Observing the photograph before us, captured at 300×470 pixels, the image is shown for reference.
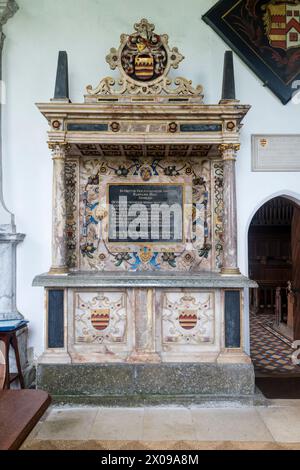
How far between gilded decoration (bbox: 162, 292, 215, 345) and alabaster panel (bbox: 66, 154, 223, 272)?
0.50 m

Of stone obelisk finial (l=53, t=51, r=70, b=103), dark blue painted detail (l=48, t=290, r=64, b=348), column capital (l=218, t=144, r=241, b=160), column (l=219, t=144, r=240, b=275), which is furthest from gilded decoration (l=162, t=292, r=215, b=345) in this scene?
stone obelisk finial (l=53, t=51, r=70, b=103)

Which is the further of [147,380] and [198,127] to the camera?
[198,127]

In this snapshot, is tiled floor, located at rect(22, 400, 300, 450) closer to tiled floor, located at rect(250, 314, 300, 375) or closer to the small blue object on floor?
the small blue object on floor

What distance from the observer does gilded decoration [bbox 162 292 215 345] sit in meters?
3.59

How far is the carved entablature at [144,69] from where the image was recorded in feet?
12.2

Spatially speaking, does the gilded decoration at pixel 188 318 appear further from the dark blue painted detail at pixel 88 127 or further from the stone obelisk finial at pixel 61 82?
the stone obelisk finial at pixel 61 82

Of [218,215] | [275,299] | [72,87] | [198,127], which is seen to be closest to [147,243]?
[218,215]

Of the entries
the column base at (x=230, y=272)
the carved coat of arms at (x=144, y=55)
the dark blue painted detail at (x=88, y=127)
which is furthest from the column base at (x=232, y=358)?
the carved coat of arms at (x=144, y=55)

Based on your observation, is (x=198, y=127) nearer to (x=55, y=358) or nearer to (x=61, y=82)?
(x=61, y=82)

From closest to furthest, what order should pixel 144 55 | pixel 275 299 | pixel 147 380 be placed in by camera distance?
pixel 147 380
pixel 144 55
pixel 275 299

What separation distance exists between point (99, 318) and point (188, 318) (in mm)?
890

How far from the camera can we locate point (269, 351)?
515 cm

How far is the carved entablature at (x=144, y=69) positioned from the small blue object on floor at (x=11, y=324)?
240cm

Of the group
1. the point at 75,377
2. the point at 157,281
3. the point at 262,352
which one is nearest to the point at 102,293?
the point at 157,281
